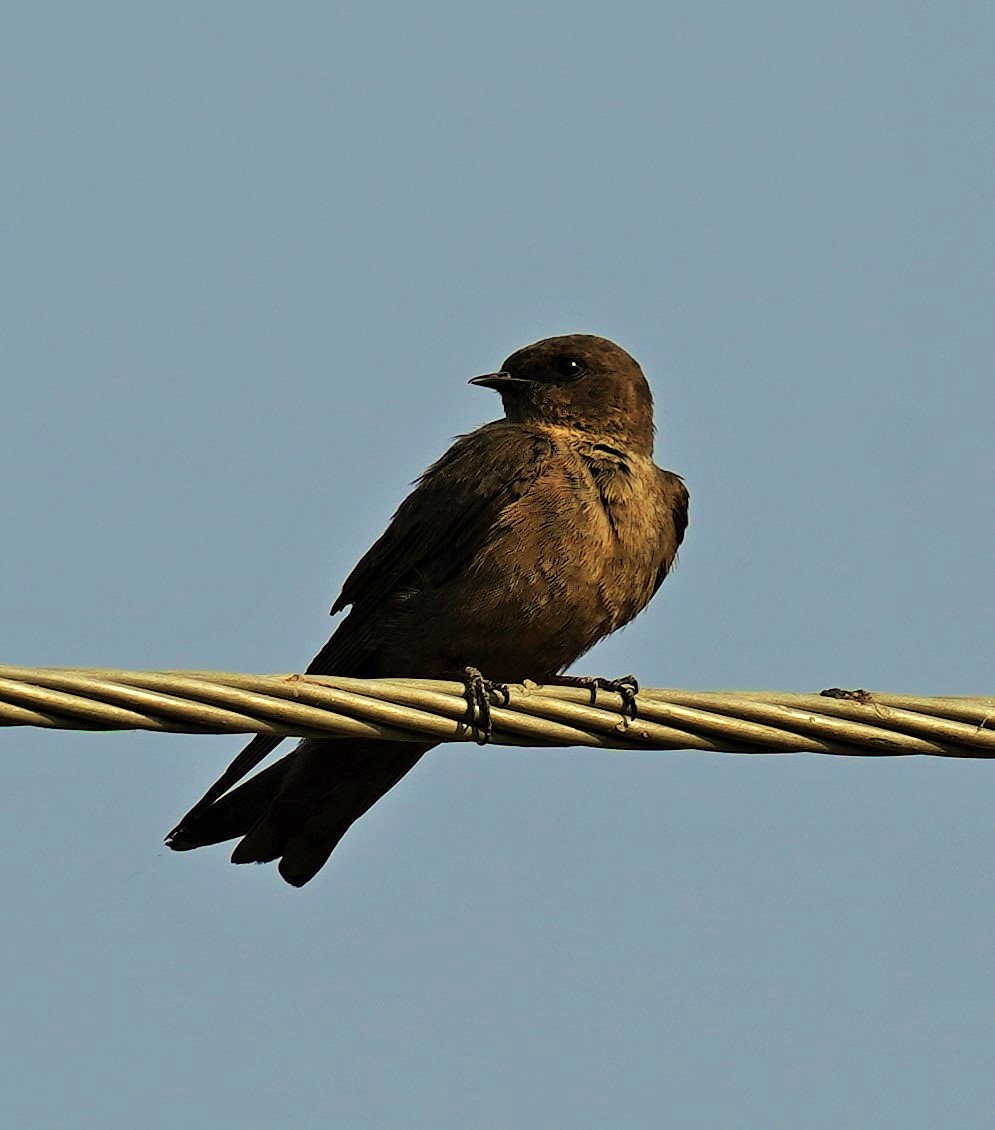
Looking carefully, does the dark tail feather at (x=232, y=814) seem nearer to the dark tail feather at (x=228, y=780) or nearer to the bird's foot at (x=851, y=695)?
the dark tail feather at (x=228, y=780)

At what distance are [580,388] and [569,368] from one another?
0.16 metres

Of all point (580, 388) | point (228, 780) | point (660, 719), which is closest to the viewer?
point (660, 719)

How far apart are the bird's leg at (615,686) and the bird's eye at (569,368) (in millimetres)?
1586

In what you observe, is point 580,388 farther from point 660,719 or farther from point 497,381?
point 660,719

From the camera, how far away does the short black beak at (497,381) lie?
8.71 metres

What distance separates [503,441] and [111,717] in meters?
3.51

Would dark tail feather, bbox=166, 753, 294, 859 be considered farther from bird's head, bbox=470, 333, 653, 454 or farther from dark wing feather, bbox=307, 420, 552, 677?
bird's head, bbox=470, 333, 653, 454

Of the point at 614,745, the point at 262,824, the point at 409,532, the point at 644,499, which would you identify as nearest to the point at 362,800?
the point at 262,824

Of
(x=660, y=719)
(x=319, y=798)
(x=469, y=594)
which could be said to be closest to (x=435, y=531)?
(x=469, y=594)

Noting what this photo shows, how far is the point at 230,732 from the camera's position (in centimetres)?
485

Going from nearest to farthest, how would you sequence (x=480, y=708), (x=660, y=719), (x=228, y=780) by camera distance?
(x=480, y=708) < (x=660, y=719) < (x=228, y=780)

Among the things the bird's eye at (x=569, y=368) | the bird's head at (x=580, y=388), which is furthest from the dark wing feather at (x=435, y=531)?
the bird's eye at (x=569, y=368)

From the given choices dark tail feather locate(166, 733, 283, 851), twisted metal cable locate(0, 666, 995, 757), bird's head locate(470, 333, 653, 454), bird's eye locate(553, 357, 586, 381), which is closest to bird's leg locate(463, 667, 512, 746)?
twisted metal cable locate(0, 666, 995, 757)

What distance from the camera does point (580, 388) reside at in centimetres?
858
